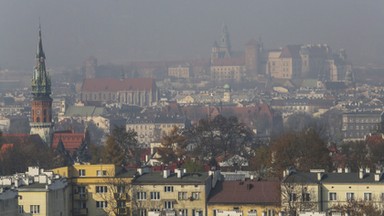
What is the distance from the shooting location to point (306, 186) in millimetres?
45188

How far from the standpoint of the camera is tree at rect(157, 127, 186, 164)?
67.8 meters

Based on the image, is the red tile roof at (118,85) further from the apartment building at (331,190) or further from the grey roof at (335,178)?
the apartment building at (331,190)

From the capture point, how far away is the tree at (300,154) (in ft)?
179

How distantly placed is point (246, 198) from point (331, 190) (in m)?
2.14

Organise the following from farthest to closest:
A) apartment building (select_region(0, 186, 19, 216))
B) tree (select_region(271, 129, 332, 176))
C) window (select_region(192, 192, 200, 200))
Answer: tree (select_region(271, 129, 332, 176)), window (select_region(192, 192, 200, 200)), apartment building (select_region(0, 186, 19, 216))

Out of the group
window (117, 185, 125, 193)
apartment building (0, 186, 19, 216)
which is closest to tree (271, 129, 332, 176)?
window (117, 185, 125, 193)

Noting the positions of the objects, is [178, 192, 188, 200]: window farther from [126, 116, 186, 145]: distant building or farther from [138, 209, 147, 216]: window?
[126, 116, 186, 145]: distant building

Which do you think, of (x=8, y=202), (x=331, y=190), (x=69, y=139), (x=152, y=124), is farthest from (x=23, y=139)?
(x=152, y=124)

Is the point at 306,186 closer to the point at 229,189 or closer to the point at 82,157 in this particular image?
the point at 229,189

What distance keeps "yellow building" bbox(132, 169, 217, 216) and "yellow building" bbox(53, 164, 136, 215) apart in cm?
37

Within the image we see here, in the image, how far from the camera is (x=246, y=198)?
45.4 meters

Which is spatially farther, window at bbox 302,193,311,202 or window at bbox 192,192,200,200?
window at bbox 192,192,200,200

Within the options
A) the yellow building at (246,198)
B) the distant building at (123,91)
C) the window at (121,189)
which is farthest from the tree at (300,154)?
the distant building at (123,91)

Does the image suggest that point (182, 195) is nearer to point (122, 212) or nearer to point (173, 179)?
point (173, 179)
